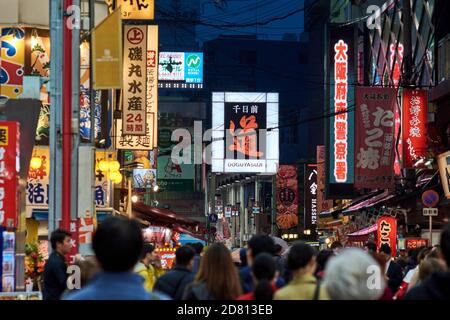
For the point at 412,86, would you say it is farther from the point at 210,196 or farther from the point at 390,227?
the point at 210,196

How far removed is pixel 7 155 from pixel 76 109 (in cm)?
199

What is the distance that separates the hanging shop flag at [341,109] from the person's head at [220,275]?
32076 millimetres

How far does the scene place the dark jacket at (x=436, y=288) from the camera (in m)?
6.27

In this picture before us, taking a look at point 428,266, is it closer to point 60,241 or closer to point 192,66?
point 60,241

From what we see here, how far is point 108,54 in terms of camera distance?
15.9 m

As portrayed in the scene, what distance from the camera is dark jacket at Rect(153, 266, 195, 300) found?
10.5 metres

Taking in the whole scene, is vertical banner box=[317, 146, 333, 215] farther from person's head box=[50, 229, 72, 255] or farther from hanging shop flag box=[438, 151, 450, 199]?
person's head box=[50, 229, 72, 255]

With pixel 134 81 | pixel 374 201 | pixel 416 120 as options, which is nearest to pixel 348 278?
pixel 134 81

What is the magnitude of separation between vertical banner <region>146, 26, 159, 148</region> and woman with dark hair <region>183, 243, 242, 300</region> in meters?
23.0

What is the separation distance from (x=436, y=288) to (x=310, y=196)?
65.4m

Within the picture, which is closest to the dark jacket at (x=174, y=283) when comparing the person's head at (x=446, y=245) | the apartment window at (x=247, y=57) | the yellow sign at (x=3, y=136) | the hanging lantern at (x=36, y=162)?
the yellow sign at (x=3, y=136)

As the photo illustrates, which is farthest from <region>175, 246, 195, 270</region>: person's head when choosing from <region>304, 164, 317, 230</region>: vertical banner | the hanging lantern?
<region>304, 164, 317, 230</region>: vertical banner
